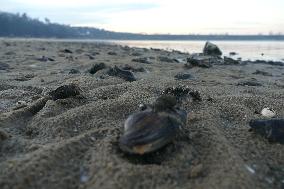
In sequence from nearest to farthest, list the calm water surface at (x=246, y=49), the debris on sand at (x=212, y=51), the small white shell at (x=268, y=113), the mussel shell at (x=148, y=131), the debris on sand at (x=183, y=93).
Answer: the mussel shell at (x=148, y=131) → the small white shell at (x=268, y=113) → the debris on sand at (x=183, y=93) → the debris on sand at (x=212, y=51) → the calm water surface at (x=246, y=49)

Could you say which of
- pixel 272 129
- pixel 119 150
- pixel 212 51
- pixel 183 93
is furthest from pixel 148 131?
pixel 212 51

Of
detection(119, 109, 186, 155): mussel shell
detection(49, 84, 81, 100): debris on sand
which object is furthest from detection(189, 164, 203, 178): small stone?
detection(49, 84, 81, 100): debris on sand

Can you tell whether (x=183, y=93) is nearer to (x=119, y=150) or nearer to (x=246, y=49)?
(x=119, y=150)

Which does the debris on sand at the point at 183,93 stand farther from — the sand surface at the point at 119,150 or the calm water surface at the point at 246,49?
the calm water surface at the point at 246,49

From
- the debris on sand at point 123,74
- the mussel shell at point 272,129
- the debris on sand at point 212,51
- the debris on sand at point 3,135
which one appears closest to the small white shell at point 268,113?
the mussel shell at point 272,129

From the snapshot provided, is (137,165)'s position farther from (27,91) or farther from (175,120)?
(27,91)
